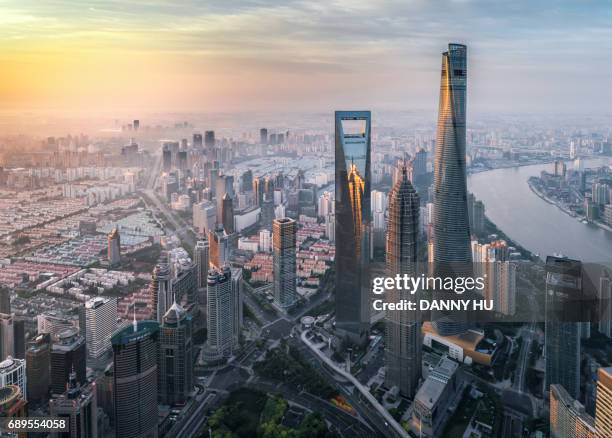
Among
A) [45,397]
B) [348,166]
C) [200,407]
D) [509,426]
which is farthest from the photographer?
[348,166]

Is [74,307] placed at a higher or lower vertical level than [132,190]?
lower

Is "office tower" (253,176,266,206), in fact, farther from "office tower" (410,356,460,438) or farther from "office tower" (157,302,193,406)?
"office tower" (410,356,460,438)

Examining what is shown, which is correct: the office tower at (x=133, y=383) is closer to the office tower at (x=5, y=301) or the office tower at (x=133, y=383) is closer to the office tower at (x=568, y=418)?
the office tower at (x=5, y=301)

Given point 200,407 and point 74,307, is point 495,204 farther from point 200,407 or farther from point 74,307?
point 74,307

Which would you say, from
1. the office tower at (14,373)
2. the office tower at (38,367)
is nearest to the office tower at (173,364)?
the office tower at (38,367)

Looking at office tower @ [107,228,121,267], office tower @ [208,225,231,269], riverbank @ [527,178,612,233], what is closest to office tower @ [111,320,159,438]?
office tower @ [107,228,121,267]

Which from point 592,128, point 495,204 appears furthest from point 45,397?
point 592,128

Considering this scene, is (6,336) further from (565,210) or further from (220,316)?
(565,210)
